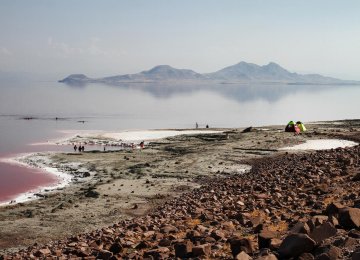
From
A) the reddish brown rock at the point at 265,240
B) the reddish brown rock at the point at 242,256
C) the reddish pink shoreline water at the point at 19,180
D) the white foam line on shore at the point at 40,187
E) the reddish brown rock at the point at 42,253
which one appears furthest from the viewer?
the reddish pink shoreline water at the point at 19,180

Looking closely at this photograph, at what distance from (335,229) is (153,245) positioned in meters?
5.06

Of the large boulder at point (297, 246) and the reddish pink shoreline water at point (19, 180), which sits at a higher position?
the large boulder at point (297, 246)

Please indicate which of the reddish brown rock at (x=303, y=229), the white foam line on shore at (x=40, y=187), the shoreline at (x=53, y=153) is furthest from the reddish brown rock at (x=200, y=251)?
the white foam line on shore at (x=40, y=187)

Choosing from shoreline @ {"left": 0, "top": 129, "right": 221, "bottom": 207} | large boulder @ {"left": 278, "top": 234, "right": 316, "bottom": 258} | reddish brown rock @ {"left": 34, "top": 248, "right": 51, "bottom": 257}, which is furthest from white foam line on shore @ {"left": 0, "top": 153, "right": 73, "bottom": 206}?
large boulder @ {"left": 278, "top": 234, "right": 316, "bottom": 258}

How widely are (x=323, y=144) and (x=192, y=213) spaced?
28.5 meters

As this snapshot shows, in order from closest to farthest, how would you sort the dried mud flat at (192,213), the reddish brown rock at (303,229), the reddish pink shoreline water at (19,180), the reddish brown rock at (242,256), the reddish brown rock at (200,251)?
1. the reddish brown rock at (242,256)
2. the reddish brown rock at (303,229)
3. the dried mud flat at (192,213)
4. the reddish brown rock at (200,251)
5. the reddish pink shoreline water at (19,180)

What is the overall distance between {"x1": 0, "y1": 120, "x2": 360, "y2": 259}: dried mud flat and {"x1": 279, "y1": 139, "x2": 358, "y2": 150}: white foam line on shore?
579cm

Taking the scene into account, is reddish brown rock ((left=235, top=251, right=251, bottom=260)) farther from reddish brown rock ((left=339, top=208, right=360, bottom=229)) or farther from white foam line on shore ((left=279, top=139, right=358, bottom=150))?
white foam line on shore ((left=279, top=139, right=358, bottom=150))

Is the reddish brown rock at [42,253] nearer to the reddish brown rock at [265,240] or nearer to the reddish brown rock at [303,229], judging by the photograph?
the reddish brown rock at [265,240]

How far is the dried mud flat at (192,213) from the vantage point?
32.7 feet

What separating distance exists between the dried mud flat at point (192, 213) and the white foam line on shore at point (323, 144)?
5.79 metres

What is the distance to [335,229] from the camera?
912cm

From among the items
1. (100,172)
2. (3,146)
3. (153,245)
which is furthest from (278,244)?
(3,146)

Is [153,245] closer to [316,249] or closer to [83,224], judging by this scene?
[316,249]
